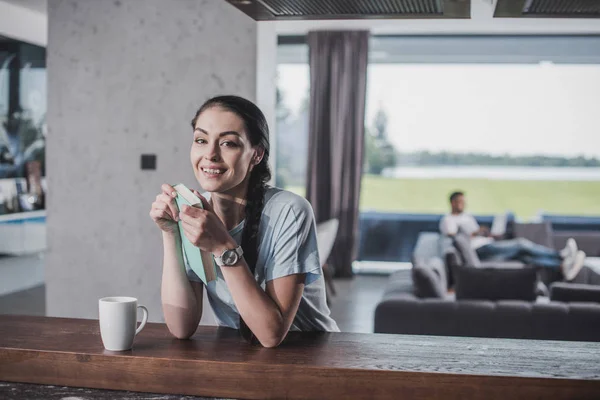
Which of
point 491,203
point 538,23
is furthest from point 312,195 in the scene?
point 538,23

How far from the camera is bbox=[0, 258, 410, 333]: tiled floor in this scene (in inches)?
230

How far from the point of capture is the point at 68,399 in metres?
1.56

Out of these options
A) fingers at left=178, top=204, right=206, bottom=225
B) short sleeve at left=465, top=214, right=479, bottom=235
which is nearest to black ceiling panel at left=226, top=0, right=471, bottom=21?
fingers at left=178, top=204, right=206, bottom=225

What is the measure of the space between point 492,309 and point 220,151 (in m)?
2.62

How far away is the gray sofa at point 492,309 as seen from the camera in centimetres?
397

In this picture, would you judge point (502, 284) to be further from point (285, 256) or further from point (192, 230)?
point (192, 230)

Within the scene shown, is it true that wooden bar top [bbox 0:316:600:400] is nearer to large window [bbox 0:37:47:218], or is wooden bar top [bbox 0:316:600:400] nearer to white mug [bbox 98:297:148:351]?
white mug [bbox 98:297:148:351]

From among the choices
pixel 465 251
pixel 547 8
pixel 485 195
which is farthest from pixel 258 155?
pixel 485 195

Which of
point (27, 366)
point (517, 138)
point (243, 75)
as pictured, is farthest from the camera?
point (517, 138)

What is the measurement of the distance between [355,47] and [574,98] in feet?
9.10

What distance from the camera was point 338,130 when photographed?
330 inches

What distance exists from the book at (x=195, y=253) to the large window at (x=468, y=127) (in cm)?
715

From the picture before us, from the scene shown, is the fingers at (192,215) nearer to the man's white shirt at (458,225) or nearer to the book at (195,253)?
the book at (195,253)

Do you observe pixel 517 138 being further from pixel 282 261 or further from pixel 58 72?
pixel 282 261
